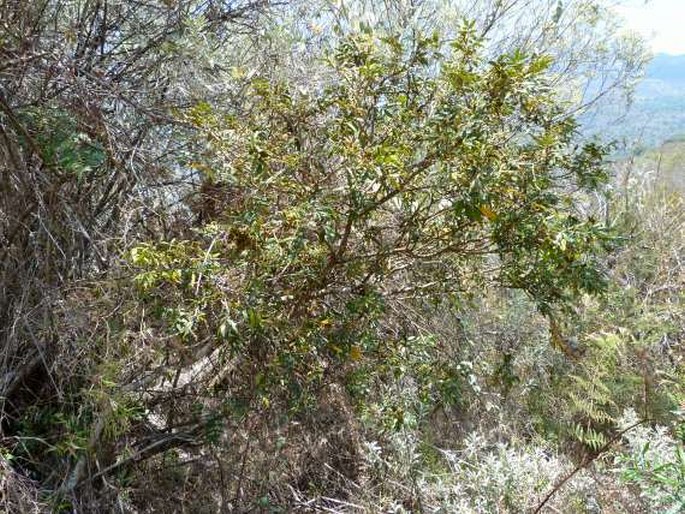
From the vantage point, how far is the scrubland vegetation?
2.73 metres

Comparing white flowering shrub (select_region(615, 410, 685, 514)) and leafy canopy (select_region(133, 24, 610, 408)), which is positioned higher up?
leafy canopy (select_region(133, 24, 610, 408))

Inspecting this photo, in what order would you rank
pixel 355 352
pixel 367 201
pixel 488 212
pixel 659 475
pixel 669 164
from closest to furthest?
1. pixel 488 212
2. pixel 367 201
3. pixel 659 475
4. pixel 355 352
5. pixel 669 164

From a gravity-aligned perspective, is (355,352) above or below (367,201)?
below

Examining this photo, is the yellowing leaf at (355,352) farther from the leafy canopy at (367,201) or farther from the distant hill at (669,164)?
the distant hill at (669,164)

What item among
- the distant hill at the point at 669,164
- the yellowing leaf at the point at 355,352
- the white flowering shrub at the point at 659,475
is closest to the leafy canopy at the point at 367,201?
the yellowing leaf at the point at 355,352

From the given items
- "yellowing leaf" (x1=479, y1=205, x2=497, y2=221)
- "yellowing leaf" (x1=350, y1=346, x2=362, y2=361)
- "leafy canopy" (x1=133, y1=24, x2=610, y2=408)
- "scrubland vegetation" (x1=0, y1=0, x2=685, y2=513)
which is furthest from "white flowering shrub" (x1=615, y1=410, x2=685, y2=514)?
"yellowing leaf" (x1=350, y1=346, x2=362, y2=361)

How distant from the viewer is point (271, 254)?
2.67 m

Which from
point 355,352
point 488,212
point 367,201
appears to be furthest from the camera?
point 355,352

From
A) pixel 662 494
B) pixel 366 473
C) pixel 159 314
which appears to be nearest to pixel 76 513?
pixel 159 314

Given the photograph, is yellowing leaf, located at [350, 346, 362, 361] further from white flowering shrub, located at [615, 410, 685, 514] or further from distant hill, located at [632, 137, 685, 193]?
distant hill, located at [632, 137, 685, 193]

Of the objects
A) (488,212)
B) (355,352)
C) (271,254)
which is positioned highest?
(488,212)

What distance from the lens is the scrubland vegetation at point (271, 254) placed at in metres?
2.73

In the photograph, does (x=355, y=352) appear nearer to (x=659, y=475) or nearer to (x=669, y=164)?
(x=659, y=475)

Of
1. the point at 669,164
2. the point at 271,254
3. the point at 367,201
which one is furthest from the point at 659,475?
the point at 669,164
